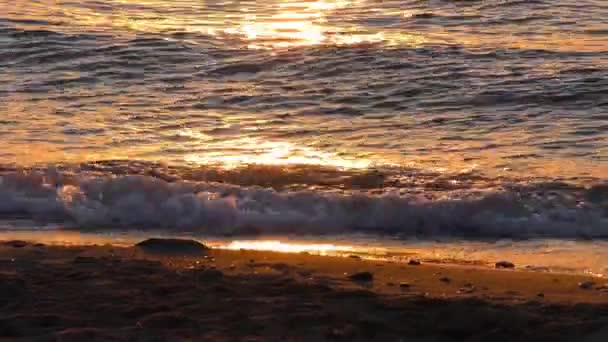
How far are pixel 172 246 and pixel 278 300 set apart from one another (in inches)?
51.5

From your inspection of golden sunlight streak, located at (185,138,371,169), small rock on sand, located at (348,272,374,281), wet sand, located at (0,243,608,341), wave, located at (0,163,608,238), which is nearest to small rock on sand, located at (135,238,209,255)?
wet sand, located at (0,243,608,341)

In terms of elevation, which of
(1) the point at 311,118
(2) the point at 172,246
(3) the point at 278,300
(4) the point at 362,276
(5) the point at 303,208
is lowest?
(3) the point at 278,300

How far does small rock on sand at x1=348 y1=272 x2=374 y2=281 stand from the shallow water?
1.33 meters

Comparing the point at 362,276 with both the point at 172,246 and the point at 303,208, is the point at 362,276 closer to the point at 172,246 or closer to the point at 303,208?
the point at 172,246

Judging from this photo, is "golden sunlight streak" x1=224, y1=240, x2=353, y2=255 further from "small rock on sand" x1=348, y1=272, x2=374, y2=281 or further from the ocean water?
"small rock on sand" x1=348, y1=272, x2=374, y2=281

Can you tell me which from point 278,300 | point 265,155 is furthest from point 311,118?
point 278,300

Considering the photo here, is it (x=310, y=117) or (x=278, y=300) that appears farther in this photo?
(x=310, y=117)

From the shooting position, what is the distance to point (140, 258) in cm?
675

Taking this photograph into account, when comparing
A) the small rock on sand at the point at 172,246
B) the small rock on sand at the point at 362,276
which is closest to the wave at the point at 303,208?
the small rock on sand at the point at 172,246

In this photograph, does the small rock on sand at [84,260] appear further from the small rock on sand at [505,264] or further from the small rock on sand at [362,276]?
the small rock on sand at [505,264]

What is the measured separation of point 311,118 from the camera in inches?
454

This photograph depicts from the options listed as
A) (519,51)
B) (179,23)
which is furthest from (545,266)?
(179,23)

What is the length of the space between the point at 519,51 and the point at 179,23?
19.1ft

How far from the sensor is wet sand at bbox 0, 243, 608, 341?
5.40 metres
